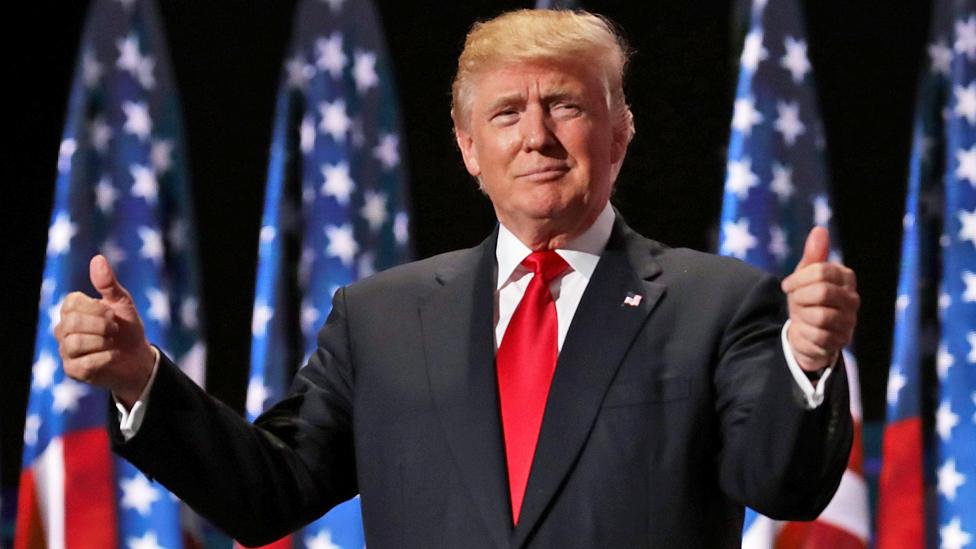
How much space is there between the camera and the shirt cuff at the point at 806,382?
4.31 feet

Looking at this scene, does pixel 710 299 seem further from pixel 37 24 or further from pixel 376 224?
pixel 37 24

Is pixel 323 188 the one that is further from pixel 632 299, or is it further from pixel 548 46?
pixel 632 299

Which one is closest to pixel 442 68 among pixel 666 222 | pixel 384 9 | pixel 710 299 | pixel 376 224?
pixel 384 9

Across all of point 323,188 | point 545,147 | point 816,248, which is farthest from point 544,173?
point 323,188

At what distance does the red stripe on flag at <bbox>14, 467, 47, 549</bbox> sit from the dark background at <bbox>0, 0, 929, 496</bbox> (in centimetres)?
8

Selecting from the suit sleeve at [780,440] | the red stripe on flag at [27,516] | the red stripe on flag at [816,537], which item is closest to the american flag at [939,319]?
the red stripe on flag at [816,537]

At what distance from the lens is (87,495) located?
355 cm

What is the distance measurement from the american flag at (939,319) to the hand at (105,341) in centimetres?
255

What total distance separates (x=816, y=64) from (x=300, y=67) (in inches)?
62.6

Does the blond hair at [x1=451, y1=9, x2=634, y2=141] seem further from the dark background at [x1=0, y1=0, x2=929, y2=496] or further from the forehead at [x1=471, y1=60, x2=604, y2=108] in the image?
the dark background at [x1=0, y1=0, x2=929, y2=496]

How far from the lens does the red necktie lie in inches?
59.9

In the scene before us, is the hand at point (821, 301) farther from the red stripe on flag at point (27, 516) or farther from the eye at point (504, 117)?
the red stripe on flag at point (27, 516)

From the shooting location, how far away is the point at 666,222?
3475 mm

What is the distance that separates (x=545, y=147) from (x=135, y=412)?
66 cm
